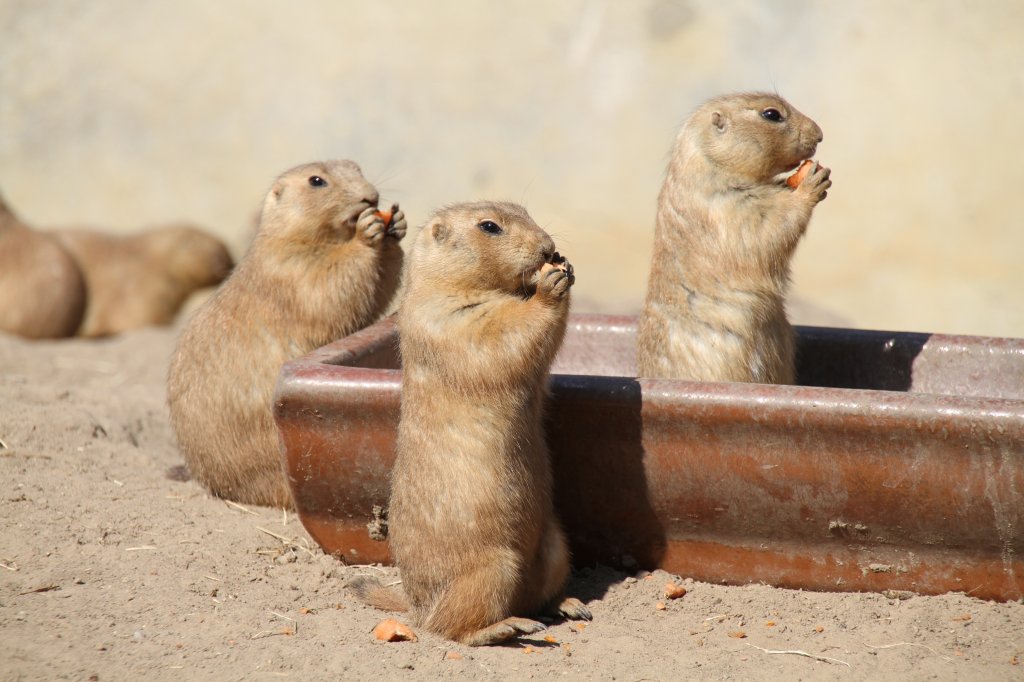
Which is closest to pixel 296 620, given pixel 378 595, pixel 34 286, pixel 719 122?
pixel 378 595

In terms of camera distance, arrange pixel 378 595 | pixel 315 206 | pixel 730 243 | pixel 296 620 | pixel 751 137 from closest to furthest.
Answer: pixel 296 620
pixel 378 595
pixel 730 243
pixel 751 137
pixel 315 206

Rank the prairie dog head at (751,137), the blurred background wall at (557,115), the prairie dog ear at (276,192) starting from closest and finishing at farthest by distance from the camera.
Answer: the prairie dog head at (751,137)
the prairie dog ear at (276,192)
the blurred background wall at (557,115)

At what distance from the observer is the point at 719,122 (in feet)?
19.3

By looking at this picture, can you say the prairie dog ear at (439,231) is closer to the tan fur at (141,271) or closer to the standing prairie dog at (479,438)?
the standing prairie dog at (479,438)

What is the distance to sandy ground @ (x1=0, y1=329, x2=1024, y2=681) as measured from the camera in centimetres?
452

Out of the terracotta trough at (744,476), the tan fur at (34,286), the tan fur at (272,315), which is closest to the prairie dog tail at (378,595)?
the terracotta trough at (744,476)

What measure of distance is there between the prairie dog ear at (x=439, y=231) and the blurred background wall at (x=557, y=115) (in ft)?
21.5

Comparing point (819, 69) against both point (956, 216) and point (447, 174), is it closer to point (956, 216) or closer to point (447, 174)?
point (956, 216)

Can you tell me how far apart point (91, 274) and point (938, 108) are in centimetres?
931

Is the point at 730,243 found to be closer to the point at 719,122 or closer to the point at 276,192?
the point at 719,122

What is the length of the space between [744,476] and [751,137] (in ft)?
5.90

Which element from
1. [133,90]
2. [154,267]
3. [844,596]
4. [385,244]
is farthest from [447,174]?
[844,596]

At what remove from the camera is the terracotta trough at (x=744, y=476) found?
4.75m

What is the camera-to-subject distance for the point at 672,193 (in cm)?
591
